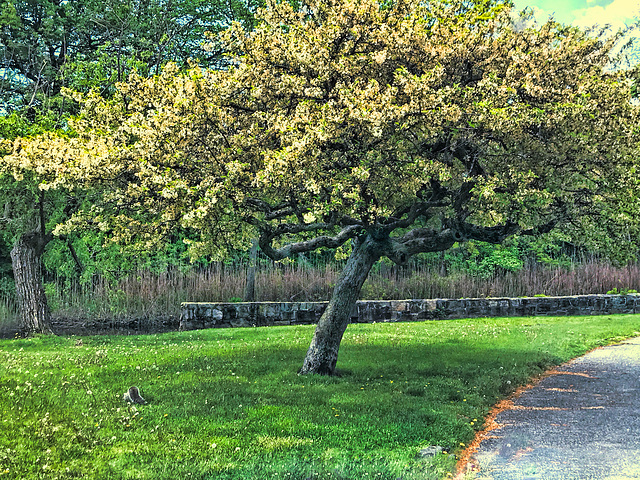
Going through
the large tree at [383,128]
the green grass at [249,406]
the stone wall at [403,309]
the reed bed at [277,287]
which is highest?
the large tree at [383,128]

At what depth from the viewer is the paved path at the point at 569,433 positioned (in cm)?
586

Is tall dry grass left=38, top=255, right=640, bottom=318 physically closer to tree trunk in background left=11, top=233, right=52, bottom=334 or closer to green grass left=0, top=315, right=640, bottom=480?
tree trunk in background left=11, top=233, right=52, bottom=334

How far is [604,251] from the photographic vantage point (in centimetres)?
1007

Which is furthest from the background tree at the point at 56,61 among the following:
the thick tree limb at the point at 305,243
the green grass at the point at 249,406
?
the thick tree limb at the point at 305,243

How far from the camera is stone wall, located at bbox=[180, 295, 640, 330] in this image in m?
19.8

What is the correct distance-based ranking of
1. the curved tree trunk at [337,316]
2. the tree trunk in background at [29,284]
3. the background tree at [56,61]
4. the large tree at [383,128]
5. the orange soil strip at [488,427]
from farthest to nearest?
the tree trunk in background at [29,284] → the background tree at [56,61] → the curved tree trunk at [337,316] → the large tree at [383,128] → the orange soil strip at [488,427]

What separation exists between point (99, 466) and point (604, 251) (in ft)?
27.9

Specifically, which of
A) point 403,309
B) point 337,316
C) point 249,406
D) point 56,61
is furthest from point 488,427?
point 56,61

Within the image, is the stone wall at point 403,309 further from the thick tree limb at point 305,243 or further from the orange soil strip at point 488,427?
the orange soil strip at point 488,427

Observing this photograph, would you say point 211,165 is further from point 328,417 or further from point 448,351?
point 448,351

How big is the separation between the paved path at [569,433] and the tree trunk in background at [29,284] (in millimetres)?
14507

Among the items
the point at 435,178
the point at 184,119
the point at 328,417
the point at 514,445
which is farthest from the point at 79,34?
the point at 514,445

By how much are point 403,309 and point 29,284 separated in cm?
1258

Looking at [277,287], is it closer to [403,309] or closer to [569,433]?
[403,309]
